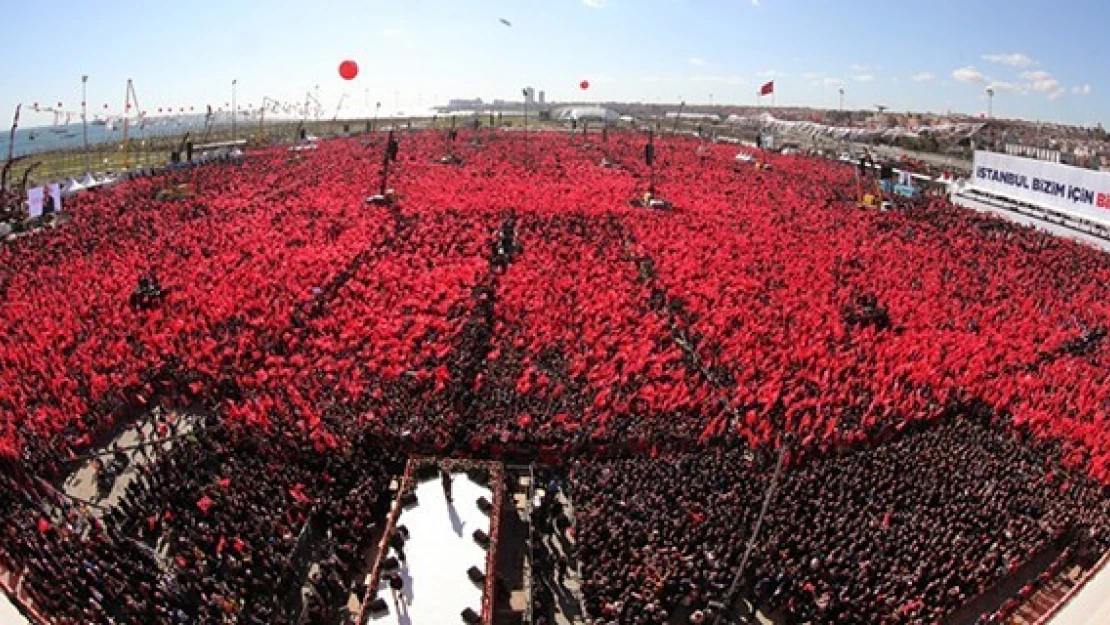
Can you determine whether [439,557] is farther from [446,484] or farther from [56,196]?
[56,196]

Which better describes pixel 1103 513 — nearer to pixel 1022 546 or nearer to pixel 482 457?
pixel 1022 546

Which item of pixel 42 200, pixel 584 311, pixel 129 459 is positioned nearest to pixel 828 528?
pixel 584 311

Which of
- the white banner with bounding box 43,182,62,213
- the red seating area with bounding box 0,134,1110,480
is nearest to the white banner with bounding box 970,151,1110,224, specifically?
the red seating area with bounding box 0,134,1110,480

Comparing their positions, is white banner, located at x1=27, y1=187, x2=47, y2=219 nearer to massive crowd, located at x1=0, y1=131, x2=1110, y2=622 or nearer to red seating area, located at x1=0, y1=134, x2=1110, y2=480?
red seating area, located at x1=0, y1=134, x2=1110, y2=480

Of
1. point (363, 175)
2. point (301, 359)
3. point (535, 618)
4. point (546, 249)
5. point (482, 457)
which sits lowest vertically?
point (535, 618)

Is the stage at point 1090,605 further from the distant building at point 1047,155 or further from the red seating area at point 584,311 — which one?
the distant building at point 1047,155

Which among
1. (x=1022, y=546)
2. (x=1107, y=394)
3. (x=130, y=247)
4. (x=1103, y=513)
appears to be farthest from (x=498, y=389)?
(x=130, y=247)

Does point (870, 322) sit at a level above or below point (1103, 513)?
above
